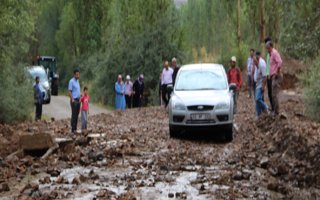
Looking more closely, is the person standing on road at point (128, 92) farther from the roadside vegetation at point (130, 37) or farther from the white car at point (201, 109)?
the white car at point (201, 109)

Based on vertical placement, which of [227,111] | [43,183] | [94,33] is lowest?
[43,183]

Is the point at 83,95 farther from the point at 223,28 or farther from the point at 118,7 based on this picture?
the point at 223,28

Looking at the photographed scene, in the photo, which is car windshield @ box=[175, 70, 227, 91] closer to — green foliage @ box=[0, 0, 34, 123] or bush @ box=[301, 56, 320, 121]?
bush @ box=[301, 56, 320, 121]

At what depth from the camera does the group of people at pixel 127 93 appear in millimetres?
29580

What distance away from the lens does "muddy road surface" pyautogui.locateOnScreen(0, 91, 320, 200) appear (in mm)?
9570

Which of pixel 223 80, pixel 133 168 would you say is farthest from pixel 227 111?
pixel 133 168

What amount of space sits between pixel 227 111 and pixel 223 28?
69.8 meters

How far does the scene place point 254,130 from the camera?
645 inches

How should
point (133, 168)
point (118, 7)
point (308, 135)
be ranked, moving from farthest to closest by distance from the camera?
point (118, 7) → point (308, 135) → point (133, 168)

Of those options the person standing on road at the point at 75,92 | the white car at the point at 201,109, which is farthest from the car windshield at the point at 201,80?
the person standing on road at the point at 75,92

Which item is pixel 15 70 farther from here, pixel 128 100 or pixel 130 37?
pixel 130 37

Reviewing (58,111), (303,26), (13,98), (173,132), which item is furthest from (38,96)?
(303,26)

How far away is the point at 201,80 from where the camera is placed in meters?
16.2

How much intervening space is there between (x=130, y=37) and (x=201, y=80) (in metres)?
26.5
